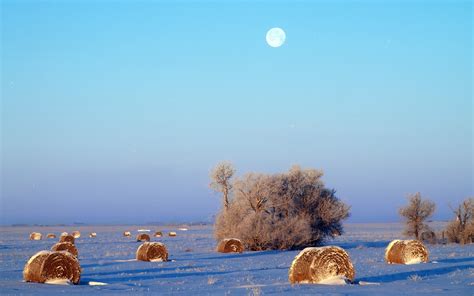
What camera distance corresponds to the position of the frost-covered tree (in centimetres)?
3844

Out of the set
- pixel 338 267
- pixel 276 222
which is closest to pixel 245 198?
pixel 276 222

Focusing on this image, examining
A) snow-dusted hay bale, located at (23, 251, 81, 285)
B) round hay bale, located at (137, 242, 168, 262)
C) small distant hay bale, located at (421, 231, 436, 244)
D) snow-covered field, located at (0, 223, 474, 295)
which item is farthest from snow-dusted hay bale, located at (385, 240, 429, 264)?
small distant hay bale, located at (421, 231, 436, 244)

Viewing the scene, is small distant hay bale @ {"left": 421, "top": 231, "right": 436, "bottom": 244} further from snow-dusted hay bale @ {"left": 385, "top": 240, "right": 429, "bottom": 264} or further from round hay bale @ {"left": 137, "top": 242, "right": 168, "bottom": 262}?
round hay bale @ {"left": 137, "top": 242, "right": 168, "bottom": 262}

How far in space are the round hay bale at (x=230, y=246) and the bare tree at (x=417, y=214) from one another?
17.5 m

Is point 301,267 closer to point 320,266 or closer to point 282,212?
point 320,266

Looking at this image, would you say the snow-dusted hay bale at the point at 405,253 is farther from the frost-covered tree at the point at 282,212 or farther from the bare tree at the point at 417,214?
the bare tree at the point at 417,214

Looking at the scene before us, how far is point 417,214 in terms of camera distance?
47625 millimetres

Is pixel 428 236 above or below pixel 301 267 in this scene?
above

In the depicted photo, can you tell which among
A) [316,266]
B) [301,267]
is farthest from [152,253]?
[316,266]

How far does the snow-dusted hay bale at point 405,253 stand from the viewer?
25109 mm

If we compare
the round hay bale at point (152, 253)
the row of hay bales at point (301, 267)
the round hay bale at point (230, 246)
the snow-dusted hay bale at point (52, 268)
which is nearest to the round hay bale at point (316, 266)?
the row of hay bales at point (301, 267)

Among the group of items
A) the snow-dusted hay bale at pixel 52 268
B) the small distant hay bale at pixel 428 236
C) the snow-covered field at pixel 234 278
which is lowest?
the snow-covered field at pixel 234 278

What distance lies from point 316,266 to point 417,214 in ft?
106

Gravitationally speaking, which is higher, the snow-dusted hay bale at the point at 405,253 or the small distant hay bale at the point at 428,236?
the small distant hay bale at the point at 428,236
